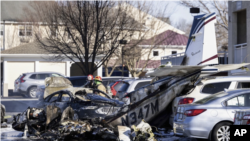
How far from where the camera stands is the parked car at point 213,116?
7926 millimetres

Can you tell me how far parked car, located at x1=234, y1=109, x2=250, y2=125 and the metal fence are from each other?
44.6 feet

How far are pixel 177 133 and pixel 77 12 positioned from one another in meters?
13.0

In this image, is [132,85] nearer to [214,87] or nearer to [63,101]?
[63,101]

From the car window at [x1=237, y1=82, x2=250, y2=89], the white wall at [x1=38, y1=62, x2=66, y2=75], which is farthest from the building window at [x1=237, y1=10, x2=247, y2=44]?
the white wall at [x1=38, y1=62, x2=66, y2=75]

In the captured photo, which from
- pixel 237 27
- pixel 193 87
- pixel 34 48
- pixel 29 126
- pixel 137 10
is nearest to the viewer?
pixel 193 87

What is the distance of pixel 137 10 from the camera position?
103 ft

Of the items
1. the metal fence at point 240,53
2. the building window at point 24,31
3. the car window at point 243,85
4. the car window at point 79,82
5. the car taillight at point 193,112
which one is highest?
the building window at point 24,31

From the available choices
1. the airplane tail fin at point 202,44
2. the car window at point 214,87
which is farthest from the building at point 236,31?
the car window at point 214,87

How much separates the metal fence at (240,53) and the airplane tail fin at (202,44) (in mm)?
8458

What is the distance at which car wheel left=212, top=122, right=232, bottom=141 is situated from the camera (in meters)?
7.91

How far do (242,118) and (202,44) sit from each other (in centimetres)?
537

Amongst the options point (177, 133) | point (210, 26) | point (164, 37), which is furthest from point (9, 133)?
point (164, 37)

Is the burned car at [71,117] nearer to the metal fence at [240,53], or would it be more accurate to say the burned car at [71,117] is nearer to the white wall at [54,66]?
the metal fence at [240,53]

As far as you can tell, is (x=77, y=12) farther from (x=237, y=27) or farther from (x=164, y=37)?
(x=164, y=37)
